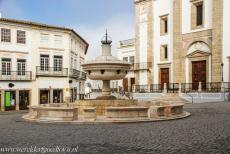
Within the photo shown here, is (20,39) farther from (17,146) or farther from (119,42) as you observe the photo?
(17,146)

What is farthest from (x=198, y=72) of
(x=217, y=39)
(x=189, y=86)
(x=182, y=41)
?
(x=217, y=39)

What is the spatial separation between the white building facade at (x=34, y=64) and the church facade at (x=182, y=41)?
8.87m

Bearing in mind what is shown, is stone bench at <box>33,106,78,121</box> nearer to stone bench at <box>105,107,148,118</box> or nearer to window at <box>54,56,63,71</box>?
stone bench at <box>105,107,148,118</box>

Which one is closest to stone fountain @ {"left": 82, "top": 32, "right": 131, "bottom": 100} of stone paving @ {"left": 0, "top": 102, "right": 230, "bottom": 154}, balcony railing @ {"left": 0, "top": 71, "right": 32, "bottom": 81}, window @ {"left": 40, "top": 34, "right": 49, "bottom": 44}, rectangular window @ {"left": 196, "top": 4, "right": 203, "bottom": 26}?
stone paving @ {"left": 0, "top": 102, "right": 230, "bottom": 154}

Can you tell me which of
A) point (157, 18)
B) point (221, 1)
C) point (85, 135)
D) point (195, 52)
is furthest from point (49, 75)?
point (85, 135)

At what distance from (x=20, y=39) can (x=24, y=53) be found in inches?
62.1

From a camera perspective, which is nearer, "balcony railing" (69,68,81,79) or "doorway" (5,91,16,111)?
"doorway" (5,91,16,111)

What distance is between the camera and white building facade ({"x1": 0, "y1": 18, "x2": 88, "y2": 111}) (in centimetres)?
3306

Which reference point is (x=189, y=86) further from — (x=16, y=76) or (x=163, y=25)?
(x=16, y=76)

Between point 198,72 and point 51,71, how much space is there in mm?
16392

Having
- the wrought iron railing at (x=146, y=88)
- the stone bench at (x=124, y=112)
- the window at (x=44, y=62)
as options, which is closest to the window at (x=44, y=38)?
the window at (x=44, y=62)

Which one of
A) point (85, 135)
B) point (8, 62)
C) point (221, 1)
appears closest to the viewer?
point (85, 135)

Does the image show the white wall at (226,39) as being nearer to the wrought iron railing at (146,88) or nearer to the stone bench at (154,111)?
the wrought iron railing at (146,88)

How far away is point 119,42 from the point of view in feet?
165
